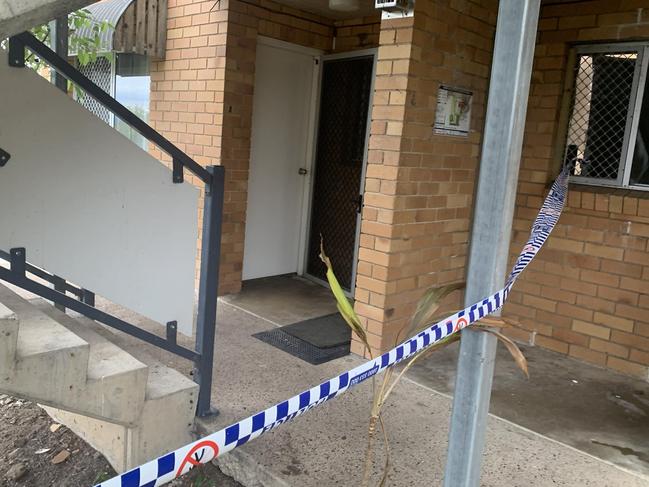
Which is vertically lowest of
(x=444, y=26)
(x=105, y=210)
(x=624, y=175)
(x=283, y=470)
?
(x=283, y=470)

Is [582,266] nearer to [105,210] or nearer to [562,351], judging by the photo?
[562,351]

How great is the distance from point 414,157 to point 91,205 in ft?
7.10

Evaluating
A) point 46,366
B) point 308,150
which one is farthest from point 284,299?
point 46,366

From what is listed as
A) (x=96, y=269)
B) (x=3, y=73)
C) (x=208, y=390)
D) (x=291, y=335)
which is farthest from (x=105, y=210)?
(x=291, y=335)

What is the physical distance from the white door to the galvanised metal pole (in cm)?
416

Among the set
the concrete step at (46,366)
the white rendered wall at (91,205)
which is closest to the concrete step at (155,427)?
the white rendered wall at (91,205)

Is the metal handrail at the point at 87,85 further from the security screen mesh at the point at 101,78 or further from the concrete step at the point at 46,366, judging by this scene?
the security screen mesh at the point at 101,78

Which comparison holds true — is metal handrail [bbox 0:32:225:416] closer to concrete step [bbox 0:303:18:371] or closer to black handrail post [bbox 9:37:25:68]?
black handrail post [bbox 9:37:25:68]

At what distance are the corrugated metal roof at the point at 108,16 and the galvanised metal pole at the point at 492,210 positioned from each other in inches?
174

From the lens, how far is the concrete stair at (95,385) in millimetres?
2449

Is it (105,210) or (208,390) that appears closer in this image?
(105,210)

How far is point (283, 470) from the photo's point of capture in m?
2.82

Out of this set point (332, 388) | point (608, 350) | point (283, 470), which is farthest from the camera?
point (608, 350)

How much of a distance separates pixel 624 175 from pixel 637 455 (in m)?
2.03
